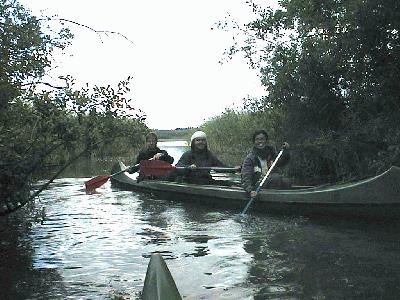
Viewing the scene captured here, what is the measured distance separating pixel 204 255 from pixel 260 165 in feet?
12.8

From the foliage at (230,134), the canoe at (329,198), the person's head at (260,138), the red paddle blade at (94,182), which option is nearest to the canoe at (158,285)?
the canoe at (329,198)

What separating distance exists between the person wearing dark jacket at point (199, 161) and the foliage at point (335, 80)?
363cm

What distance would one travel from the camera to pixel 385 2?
1092 cm

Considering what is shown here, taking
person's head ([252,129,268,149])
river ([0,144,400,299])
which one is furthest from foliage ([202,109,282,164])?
river ([0,144,400,299])

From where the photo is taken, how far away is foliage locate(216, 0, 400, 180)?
11.2 metres

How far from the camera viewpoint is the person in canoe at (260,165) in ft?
30.0

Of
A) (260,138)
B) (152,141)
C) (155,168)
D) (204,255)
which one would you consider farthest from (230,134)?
(204,255)

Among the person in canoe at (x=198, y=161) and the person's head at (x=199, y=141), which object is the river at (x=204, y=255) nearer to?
the person in canoe at (x=198, y=161)

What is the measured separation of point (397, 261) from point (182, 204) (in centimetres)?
573

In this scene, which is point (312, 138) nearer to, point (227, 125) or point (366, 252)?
point (366, 252)

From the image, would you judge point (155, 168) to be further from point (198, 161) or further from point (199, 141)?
point (199, 141)

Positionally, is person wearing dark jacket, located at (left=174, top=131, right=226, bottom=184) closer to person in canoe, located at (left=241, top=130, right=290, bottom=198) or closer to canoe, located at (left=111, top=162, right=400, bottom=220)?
canoe, located at (left=111, top=162, right=400, bottom=220)

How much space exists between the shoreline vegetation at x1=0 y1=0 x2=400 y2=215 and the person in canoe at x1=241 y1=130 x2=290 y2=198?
221cm

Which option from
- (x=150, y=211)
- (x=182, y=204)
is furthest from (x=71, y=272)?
(x=182, y=204)
